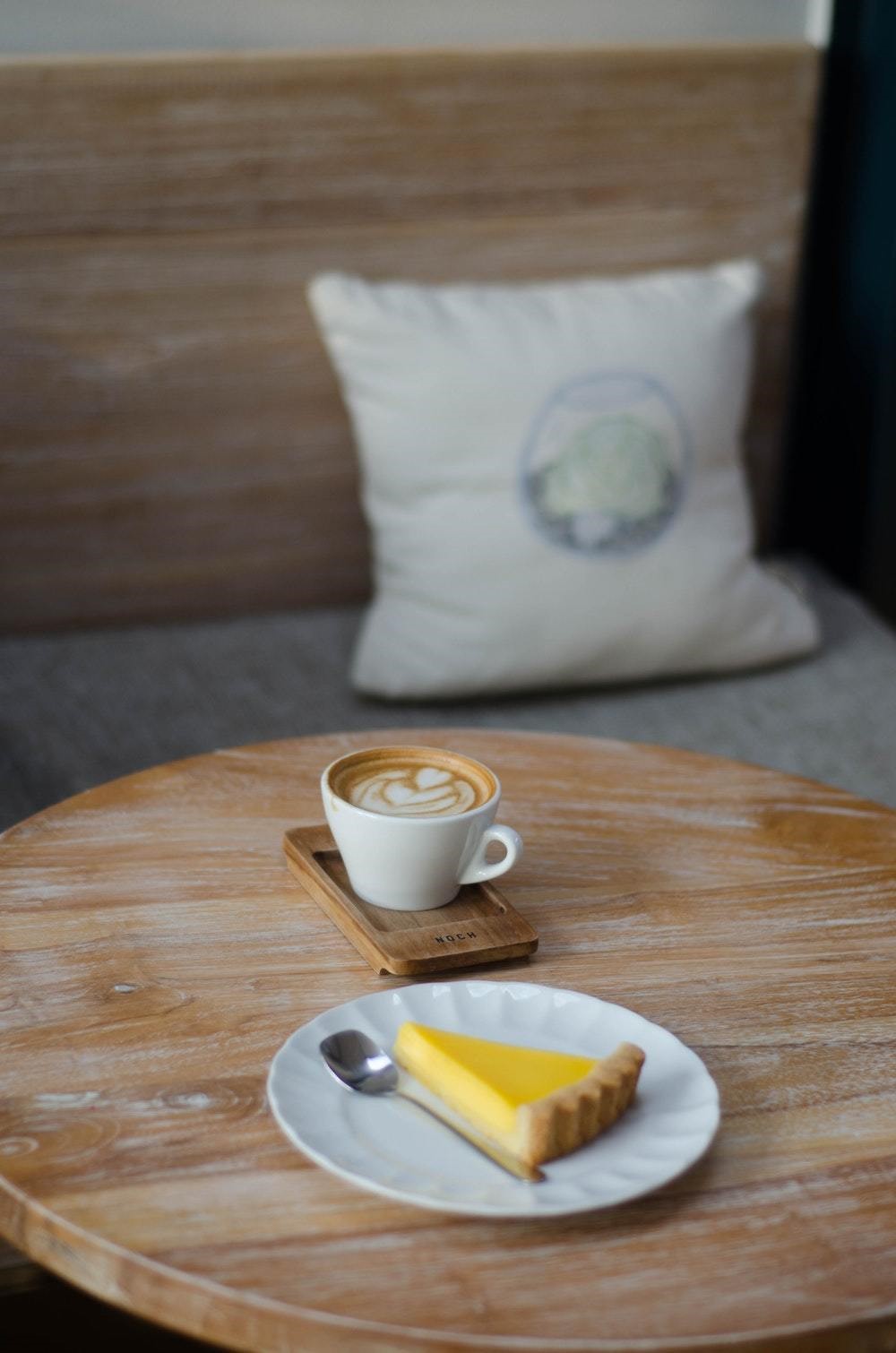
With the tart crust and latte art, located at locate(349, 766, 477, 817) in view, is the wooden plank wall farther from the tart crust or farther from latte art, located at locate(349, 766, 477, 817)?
the tart crust

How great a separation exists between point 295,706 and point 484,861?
31.5 inches

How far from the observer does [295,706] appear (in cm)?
173

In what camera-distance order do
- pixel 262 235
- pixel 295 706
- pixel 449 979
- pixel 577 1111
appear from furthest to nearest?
pixel 262 235
pixel 295 706
pixel 449 979
pixel 577 1111

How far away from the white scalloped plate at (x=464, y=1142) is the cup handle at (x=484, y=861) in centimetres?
10

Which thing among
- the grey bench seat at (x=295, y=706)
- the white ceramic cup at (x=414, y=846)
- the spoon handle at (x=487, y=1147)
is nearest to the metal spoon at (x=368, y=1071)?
the spoon handle at (x=487, y=1147)

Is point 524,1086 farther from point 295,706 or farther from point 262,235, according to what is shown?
point 262,235

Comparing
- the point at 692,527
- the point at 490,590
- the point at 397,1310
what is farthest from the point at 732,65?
the point at 397,1310

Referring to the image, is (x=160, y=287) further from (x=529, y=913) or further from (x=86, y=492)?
(x=529, y=913)

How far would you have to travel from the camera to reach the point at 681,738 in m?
1.70

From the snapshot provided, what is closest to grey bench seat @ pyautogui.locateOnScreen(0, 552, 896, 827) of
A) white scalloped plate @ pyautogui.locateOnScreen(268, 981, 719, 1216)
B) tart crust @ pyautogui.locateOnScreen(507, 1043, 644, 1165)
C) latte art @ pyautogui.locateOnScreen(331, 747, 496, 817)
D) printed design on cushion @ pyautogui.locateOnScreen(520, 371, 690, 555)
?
printed design on cushion @ pyautogui.locateOnScreen(520, 371, 690, 555)

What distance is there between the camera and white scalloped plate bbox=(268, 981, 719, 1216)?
0.70 meters

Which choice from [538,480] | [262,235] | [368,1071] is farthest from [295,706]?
[368,1071]

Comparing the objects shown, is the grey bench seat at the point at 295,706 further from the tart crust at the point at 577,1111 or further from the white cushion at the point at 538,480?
the tart crust at the point at 577,1111

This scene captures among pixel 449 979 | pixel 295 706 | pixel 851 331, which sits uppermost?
pixel 449 979
